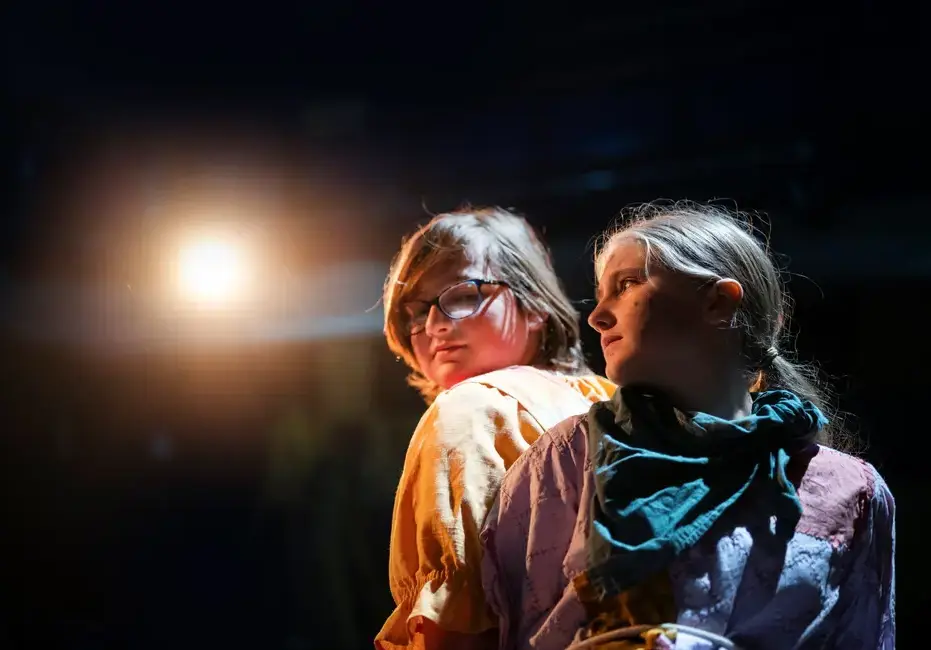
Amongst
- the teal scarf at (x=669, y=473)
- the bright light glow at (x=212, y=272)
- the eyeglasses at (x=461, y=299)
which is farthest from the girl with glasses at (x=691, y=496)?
the bright light glow at (x=212, y=272)

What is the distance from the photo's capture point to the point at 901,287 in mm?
1495

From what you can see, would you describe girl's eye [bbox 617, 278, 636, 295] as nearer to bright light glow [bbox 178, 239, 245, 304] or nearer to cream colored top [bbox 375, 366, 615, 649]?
cream colored top [bbox 375, 366, 615, 649]

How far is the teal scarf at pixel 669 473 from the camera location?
869 millimetres

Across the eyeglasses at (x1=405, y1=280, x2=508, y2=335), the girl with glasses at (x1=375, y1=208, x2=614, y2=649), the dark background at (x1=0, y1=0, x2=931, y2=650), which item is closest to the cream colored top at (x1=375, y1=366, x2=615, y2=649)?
the girl with glasses at (x1=375, y1=208, x2=614, y2=649)

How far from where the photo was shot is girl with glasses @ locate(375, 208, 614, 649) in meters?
1.00

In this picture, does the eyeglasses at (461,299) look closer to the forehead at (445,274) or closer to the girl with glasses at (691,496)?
the forehead at (445,274)

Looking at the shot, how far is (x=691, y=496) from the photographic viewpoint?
35.3 inches

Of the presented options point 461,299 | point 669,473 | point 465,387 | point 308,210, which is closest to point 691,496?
point 669,473

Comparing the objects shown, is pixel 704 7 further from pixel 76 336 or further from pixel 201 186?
pixel 76 336

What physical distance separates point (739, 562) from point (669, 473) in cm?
11

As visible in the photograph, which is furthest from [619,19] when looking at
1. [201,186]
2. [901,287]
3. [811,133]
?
[201,186]

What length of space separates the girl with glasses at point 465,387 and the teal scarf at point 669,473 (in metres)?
0.17

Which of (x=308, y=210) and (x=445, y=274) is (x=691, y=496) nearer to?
(x=445, y=274)

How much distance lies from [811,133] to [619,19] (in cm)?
39
